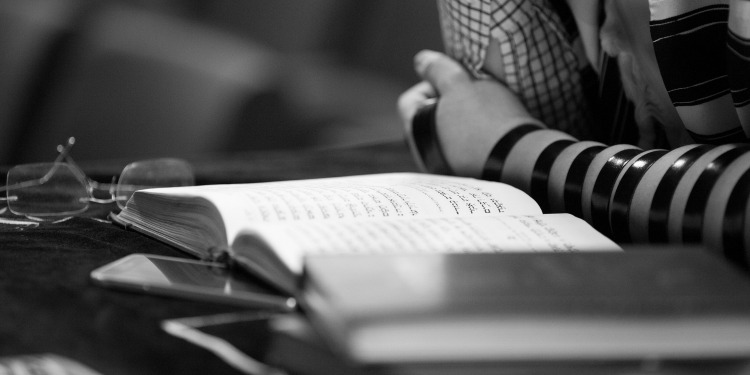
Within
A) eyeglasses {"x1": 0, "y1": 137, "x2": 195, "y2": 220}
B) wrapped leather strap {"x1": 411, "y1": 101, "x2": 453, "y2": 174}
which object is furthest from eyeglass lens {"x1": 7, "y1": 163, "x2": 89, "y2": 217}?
wrapped leather strap {"x1": 411, "y1": 101, "x2": 453, "y2": 174}

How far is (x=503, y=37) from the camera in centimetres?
69

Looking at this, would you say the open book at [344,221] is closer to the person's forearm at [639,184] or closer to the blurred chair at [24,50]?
the person's forearm at [639,184]

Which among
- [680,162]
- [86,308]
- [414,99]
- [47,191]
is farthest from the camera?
[414,99]

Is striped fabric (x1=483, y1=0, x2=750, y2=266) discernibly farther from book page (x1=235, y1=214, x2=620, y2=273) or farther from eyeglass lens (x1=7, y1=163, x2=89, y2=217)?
eyeglass lens (x1=7, y1=163, x2=89, y2=217)

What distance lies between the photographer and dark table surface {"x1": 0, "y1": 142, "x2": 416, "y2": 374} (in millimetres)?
320

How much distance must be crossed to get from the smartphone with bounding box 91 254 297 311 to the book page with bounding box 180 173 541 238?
30 mm

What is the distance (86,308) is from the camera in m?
0.37

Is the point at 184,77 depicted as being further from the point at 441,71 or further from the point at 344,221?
the point at 344,221

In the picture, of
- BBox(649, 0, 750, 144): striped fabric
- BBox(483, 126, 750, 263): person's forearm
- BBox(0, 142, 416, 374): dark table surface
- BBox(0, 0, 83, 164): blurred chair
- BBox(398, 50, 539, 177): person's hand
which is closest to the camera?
BBox(0, 142, 416, 374): dark table surface

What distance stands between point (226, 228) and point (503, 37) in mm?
336

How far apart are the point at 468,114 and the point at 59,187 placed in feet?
1.01

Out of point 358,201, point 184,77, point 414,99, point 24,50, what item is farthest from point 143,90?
point 358,201

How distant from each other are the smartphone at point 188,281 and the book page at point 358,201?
1.2 inches

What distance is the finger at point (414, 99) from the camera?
2.45 feet
